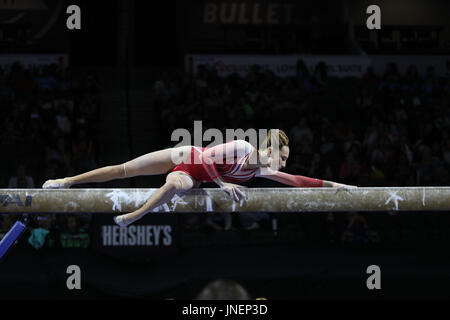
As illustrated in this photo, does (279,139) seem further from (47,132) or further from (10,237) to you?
(47,132)

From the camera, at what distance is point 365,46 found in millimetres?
16438

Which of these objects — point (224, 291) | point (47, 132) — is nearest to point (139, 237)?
point (47, 132)

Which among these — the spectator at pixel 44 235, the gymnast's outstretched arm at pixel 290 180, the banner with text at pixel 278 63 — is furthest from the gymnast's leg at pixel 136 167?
the banner with text at pixel 278 63

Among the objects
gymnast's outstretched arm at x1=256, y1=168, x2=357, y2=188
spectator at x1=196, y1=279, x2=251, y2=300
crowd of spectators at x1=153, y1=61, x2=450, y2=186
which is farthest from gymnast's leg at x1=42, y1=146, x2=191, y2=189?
crowd of spectators at x1=153, y1=61, x2=450, y2=186

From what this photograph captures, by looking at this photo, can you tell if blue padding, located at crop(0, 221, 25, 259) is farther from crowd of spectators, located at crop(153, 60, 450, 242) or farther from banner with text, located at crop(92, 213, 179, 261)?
crowd of spectators, located at crop(153, 60, 450, 242)

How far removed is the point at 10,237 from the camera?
431 cm

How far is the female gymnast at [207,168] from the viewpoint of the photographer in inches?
167

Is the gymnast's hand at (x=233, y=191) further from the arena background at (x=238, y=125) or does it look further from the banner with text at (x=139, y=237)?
the banner with text at (x=139, y=237)

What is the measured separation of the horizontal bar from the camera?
432 centimetres

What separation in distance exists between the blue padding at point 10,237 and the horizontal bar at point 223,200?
0.12 metres

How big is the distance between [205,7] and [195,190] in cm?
1409

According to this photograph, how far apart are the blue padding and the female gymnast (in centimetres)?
36

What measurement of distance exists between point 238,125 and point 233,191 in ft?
18.3
